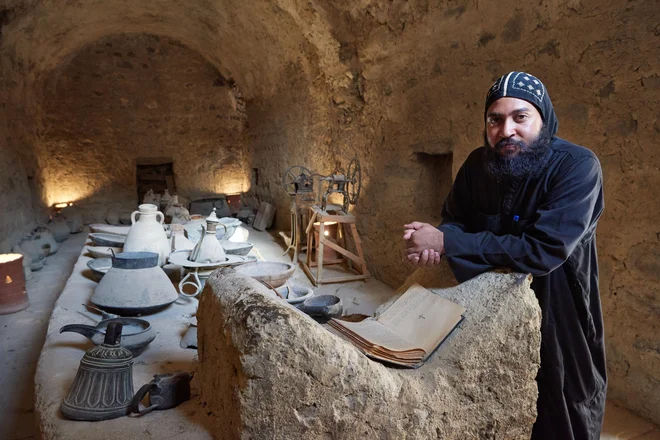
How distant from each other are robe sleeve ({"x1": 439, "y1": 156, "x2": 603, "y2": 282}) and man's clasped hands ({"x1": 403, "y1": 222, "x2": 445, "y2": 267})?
3 centimetres

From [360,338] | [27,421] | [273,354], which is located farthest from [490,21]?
[27,421]

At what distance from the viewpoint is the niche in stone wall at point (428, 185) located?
4.22 meters

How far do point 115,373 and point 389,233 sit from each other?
131 inches

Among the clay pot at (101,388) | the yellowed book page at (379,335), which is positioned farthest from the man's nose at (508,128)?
the clay pot at (101,388)

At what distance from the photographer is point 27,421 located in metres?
2.42

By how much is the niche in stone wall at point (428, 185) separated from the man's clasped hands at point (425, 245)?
2783 millimetres

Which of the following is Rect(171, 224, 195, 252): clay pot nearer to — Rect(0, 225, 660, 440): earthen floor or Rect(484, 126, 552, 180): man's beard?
Rect(0, 225, 660, 440): earthen floor

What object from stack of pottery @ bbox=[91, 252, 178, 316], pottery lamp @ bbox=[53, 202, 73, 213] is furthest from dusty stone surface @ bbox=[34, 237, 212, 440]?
pottery lamp @ bbox=[53, 202, 73, 213]

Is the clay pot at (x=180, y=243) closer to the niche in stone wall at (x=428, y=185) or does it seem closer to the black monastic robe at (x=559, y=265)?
the niche in stone wall at (x=428, y=185)

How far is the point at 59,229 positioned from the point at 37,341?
4244mm

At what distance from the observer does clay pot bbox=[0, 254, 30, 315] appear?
389 cm

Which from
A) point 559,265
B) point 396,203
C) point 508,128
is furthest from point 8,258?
point 559,265

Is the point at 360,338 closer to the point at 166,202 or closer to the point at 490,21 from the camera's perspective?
the point at 490,21

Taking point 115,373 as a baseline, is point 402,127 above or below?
above
